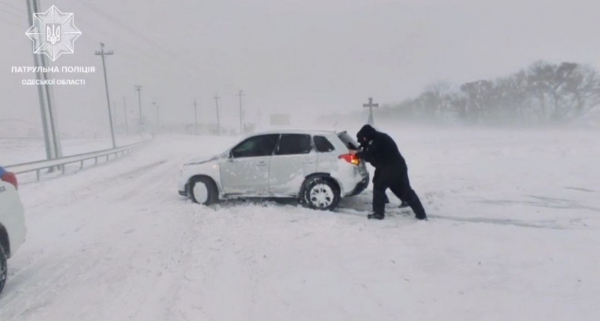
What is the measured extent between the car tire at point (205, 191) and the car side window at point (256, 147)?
0.81m

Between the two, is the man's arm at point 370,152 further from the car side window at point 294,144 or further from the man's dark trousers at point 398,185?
the car side window at point 294,144

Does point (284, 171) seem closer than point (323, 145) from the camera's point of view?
No

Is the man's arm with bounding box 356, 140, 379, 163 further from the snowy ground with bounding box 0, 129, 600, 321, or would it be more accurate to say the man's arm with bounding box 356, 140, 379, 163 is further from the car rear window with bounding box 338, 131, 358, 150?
the snowy ground with bounding box 0, 129, 600, 321

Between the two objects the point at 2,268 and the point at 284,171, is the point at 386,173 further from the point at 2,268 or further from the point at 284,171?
the point at 2,268

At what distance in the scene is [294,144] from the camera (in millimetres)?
7969

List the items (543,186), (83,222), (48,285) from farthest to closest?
(543,186) → (83,222) → (48,285)

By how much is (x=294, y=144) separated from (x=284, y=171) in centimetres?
61

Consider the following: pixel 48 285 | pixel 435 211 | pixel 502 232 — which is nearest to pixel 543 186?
pixel 435 211

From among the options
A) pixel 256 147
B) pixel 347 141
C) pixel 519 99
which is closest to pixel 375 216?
pixel 347 141

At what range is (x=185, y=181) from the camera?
333 inches

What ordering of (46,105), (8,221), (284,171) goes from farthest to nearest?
(46,105) < (284,171) < (8,221)

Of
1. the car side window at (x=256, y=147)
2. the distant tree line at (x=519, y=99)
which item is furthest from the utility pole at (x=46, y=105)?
the distant tree line at (x=519, y=99)

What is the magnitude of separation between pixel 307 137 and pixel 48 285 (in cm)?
508

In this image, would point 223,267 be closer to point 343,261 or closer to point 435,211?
point 343,261
